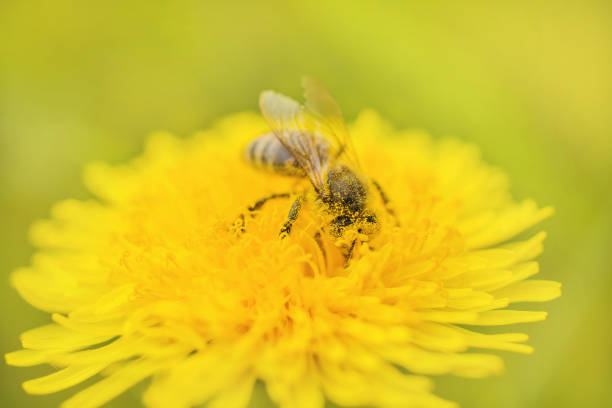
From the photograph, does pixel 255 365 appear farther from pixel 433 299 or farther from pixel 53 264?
pixel 53 264

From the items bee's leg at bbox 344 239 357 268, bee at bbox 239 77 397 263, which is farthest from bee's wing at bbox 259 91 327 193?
bee's leg at bbox 344 239 357 268

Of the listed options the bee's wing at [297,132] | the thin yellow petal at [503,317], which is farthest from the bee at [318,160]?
the thin yellow petal at [503,317]

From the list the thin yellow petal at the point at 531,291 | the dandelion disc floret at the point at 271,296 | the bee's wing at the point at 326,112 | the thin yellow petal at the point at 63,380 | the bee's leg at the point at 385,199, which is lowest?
the thin yellow petal at the point at 63,380

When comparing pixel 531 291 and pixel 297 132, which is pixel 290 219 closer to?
pixel 297 132

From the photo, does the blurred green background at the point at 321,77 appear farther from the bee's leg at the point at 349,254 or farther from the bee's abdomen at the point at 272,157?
the bee's abdomen at the point at 272,157

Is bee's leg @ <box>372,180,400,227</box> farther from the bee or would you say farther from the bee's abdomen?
the bee's abdomen

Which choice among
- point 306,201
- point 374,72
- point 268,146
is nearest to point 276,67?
point 374,72
